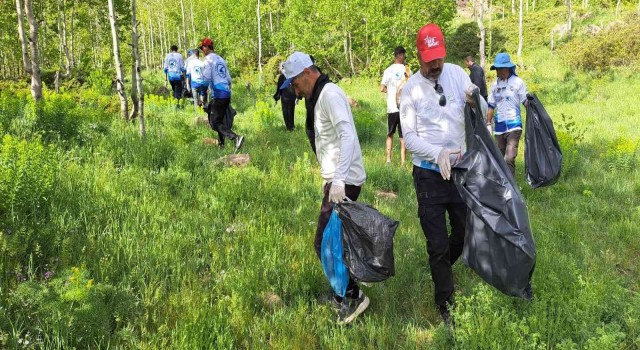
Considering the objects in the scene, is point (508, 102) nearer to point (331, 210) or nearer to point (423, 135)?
point (423, 135)

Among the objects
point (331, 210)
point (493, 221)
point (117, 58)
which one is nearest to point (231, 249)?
point (331, 210)

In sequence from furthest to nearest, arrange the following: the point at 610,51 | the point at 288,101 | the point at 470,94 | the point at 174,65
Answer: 1. the point at 610,51
2. the point at 174,65
3. the point at 288,101
4. the point at 470,94

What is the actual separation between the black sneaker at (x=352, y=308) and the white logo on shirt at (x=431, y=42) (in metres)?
1.76

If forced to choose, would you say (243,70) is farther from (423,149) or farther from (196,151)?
(423,149)

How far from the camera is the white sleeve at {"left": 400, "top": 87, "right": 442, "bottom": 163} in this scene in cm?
275

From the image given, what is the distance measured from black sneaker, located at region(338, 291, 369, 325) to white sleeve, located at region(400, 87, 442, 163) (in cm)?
108

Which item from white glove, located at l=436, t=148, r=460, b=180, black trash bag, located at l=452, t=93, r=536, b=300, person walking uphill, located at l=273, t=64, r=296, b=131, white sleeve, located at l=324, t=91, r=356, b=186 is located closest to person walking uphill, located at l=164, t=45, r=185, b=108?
person walking uphill, located at l=273, t=64, r=296, b=131

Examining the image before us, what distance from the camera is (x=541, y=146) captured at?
5.02 metres

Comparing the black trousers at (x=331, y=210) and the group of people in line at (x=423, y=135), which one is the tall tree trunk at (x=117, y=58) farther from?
the black trousers at (x=331, y=210)

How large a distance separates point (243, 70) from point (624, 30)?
2403cm

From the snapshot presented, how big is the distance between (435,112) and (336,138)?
0.70m

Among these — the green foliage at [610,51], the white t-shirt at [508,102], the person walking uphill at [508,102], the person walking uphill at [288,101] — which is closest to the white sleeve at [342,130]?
the person walking uphill at [288,101]

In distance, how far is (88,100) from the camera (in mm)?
10648

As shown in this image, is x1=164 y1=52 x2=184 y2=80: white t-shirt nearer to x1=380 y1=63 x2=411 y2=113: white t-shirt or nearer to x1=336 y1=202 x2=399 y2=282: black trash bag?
x1=380 y1=63 x2=411 y2=113: white t-shirt
